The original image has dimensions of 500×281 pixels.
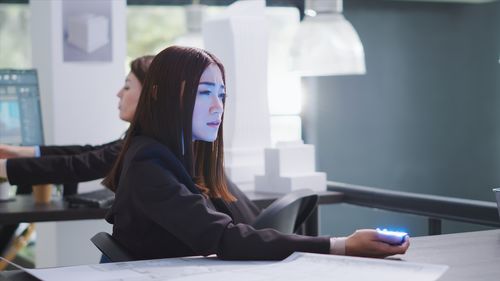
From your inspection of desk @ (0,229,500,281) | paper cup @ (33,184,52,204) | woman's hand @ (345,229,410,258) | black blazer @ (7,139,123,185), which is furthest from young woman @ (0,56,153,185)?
woman's hand @ (345,229,410,258)

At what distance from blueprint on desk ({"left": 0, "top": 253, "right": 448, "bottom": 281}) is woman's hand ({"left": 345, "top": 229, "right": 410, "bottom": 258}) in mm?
67

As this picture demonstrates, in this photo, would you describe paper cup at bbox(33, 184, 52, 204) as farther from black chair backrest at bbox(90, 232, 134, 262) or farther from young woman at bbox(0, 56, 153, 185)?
black chair backrest at bbox(90, 232, 134, 262)

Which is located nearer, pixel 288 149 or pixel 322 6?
pixel 322 6

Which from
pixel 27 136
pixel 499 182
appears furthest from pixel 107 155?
pixel 499 182

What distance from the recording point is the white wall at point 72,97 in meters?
4.01

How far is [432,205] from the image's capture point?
10.2 ft

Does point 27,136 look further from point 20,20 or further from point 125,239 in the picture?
point 20,20

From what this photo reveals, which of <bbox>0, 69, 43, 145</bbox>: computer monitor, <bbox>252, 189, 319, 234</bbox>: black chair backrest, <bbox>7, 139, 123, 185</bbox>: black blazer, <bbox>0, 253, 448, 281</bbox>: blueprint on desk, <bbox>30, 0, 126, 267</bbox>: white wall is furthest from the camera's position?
<bbox>30, 0, 126, 267</bbox>: white wall

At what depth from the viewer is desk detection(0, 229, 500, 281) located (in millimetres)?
1733

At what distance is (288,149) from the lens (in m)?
3.86

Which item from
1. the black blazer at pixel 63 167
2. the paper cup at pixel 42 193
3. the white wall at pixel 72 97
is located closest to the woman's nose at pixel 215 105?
the black blazer at pixel 63 167

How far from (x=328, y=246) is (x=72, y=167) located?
5.53 ft

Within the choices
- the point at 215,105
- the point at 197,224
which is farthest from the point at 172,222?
the point at 215,105

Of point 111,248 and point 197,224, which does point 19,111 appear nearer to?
point 111,248
